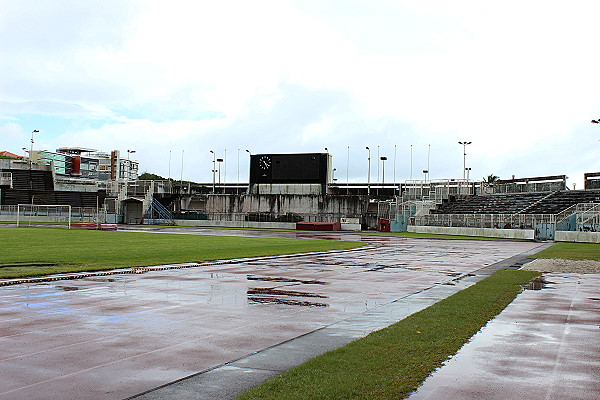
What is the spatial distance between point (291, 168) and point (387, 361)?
85.4 metres

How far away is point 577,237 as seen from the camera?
177ft

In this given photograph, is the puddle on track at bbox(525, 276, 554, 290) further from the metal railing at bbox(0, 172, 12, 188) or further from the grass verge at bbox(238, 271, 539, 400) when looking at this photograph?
the metal railing at bbox(0, 172, 12, 188)

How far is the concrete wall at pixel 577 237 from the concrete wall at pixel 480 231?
10.8 feet

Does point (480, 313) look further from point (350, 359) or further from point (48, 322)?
point (48, 322)

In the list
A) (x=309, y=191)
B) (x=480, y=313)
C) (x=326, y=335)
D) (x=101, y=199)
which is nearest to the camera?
(x=326, y=335)

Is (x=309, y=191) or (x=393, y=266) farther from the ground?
(x=309, y=191)

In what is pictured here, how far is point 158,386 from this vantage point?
6598mm

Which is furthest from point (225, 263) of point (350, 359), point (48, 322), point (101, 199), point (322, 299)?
point (101, 199)

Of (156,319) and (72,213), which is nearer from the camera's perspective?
(156,319)

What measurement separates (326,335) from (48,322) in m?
4.83

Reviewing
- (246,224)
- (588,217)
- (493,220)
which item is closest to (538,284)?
(588,217)

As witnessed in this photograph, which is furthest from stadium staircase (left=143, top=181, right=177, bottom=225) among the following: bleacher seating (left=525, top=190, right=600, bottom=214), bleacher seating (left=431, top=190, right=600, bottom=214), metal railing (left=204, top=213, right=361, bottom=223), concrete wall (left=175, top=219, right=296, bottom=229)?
bleacher seating (left=525, top=190, right=600, bottom=214)

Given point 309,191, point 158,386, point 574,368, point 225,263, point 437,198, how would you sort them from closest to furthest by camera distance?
point 158,386 < point 574,368 < point 225,263 < point 437,198 < point 309,191

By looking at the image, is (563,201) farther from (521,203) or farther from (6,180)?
(6,180)
